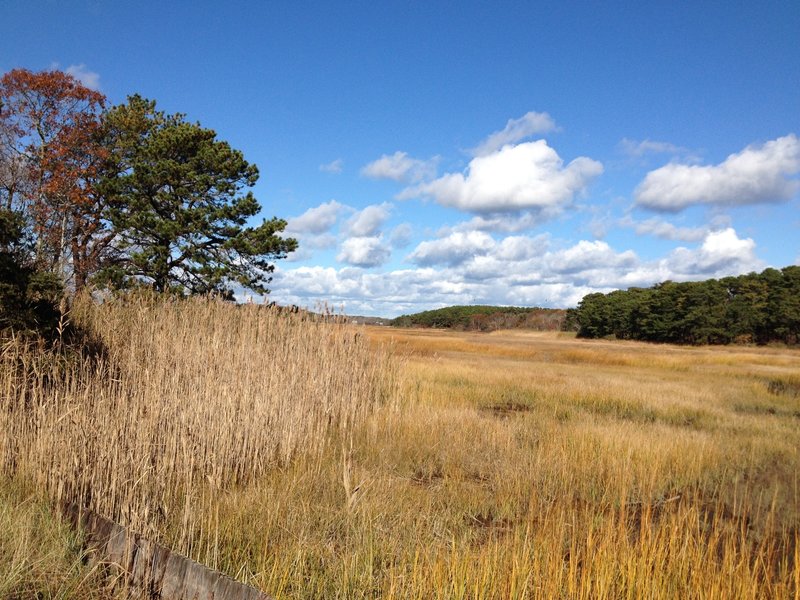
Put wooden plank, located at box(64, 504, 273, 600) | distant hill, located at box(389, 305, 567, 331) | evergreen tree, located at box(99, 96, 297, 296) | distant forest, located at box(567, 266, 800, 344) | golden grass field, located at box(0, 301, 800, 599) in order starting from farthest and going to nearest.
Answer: distant hill, located at box(389, 305, 567, 331)
distant forest, located at box(567, 266, 800, 344)
evergreen tree, located at box(99, 96, 297, 296)
golden grass field, located at box(0, 301, 800, 599)
wooden plank, located at box(64, 504, 273, 600)

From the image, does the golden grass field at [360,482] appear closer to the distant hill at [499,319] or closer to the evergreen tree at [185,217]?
the evergreen tree at [185,217]

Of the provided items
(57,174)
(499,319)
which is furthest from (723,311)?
(57,174)

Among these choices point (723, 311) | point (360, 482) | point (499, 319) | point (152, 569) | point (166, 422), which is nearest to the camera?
point (152, 569)

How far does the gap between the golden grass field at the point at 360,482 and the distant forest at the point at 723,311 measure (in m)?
50.5

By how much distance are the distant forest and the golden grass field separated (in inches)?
1987

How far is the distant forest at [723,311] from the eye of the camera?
5188cm

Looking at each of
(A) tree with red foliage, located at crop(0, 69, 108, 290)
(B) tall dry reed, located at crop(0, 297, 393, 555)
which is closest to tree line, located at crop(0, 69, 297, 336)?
(A) tree with red foliage, located at crop(0, 69, 108, 290)

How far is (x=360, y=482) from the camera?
4.34 m

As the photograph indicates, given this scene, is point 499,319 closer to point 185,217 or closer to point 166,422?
point 185,217

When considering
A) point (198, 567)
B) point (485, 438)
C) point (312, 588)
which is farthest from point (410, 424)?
point (198, 567)

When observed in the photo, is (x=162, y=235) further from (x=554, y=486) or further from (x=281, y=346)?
(x=554, y=486)

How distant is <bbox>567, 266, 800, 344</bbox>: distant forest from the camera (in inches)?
2042

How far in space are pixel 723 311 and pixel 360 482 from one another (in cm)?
6114

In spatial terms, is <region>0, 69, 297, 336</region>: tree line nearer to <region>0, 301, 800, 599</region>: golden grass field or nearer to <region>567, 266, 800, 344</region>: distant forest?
<region>0, 301, 800, 599</region>: golden grass field
